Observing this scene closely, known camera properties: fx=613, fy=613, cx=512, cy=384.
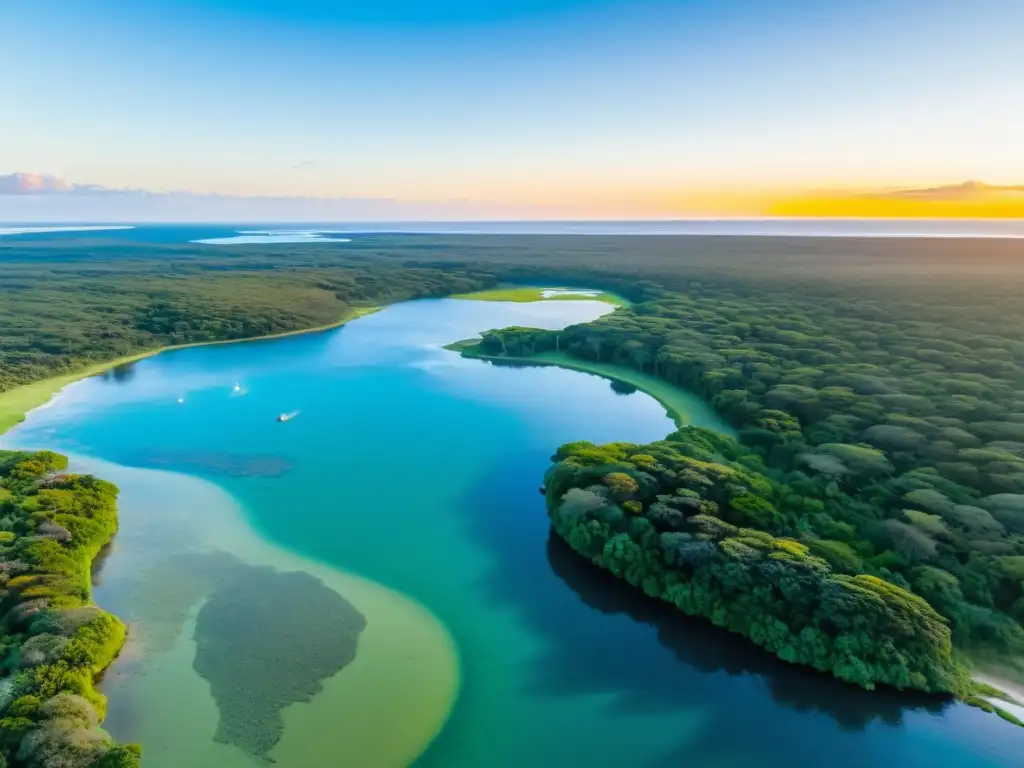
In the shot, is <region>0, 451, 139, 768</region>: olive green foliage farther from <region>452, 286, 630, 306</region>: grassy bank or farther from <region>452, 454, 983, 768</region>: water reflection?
<region>452, 286, 630, 306</region>: grassy bank

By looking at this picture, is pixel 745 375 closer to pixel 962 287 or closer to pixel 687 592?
pixel 687 592

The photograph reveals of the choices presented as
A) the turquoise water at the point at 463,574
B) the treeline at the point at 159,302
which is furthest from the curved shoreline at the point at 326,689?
the treeline at the point at 159,302

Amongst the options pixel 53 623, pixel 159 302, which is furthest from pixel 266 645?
pixel 159 302

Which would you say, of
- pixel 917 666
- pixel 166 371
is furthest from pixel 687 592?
pixel 166 371

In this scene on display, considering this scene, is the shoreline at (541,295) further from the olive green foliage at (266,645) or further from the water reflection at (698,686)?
the olive green foliage at (266,645)

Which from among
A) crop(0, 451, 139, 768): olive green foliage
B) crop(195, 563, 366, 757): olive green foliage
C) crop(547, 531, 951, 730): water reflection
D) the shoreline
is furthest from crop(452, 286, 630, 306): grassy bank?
crop(195, 563, 366, 757): olive green foliage

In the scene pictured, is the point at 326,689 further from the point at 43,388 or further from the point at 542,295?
the point at 542,295
